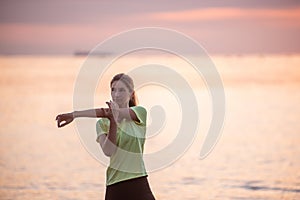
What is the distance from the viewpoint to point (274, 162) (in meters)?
13.1

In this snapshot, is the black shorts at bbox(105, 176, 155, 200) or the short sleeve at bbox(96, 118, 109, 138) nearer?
the short sleeve at bbox(96, 118, 109, 138)

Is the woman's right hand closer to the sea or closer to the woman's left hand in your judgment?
the woman's left hand

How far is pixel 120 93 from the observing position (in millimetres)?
5168

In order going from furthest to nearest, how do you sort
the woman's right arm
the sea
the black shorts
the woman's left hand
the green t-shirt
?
the sea < the black shorts < the green t-shirt < the woman's left hand < the woman's right arm

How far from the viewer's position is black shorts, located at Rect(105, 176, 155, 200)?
5.26m

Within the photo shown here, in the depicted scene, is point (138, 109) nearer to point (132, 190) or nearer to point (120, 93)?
point (120, 93)

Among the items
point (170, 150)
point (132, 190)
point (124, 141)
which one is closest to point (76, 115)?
point (124, 141)

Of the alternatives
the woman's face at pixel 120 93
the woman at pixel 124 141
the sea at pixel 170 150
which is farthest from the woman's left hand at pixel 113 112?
the sea at pixel 170 150

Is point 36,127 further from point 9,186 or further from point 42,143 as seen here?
point 9,186

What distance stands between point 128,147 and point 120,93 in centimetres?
28

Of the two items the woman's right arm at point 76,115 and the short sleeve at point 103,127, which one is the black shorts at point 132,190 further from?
the woman's right arm at point 76,115

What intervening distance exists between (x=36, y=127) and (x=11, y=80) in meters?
20.2

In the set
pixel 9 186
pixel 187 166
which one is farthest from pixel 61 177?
pixel 187 166

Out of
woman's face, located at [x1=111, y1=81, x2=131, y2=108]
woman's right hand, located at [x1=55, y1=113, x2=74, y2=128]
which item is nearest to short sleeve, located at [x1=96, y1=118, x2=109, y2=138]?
woman's face, located at [x1=111, y1=81, x2=131, y2=108]
